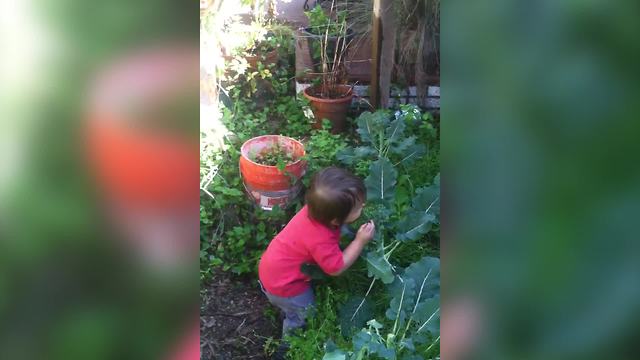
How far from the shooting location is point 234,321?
4.01 ft

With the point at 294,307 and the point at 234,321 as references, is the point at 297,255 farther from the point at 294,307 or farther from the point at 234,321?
the point at 234,321

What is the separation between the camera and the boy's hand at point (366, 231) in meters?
1.75

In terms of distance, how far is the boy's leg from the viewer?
1.51 m

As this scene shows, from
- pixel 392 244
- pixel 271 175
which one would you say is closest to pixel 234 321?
pixel 271 175

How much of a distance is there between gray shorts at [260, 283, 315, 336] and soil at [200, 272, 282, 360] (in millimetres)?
20

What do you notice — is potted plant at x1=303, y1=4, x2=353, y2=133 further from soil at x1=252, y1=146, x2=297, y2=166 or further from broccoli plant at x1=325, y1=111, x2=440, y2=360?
soil at x1=252, y1=146, x2=297, y2=166

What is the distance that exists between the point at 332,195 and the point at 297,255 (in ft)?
1.24

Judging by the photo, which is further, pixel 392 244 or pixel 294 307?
pixel 392 244

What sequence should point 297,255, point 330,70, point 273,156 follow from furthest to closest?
point 330,70
point 297,255
point 273,156
